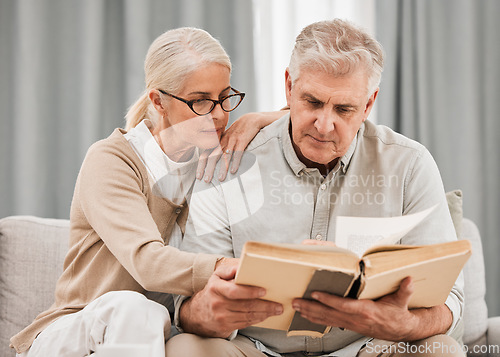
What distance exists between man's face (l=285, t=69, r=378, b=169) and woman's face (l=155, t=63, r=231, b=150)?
0.76 feet

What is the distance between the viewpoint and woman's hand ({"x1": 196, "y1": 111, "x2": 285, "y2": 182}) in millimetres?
1589

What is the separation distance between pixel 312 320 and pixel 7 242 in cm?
122

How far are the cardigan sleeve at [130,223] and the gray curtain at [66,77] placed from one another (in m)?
0.98

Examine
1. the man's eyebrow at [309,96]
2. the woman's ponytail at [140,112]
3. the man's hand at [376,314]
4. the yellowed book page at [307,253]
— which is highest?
the man's eyebrow at [309,96]

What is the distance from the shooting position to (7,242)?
6.29 feet

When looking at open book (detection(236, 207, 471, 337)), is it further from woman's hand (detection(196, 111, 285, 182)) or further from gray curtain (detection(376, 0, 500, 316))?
gray curtain (detection(376, 0, 500, 316))

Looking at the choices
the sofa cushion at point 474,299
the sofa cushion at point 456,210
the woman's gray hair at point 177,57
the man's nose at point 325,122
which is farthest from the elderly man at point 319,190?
the sofa cushion at point 474,299

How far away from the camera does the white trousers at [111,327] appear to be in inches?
48.4

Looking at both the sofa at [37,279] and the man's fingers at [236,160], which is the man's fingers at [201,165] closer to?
the man's fingers at [236,160]

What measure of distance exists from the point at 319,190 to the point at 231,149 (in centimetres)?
28

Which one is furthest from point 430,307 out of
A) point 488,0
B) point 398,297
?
point 488,0

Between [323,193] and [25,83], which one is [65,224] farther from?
[323,193]

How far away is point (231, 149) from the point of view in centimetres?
162

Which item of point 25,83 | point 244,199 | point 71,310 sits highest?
point 25,83
